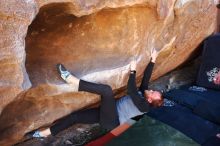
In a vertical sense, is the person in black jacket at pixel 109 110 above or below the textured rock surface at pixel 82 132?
above

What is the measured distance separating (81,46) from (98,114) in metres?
0.51

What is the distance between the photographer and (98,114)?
→ 2.43 meters

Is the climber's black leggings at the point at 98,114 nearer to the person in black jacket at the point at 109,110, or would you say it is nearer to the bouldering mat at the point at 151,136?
the person in black jacket at the point at 109,110

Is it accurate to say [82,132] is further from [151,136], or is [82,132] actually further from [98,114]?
[151,136]

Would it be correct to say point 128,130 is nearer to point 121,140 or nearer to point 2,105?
point 121,140

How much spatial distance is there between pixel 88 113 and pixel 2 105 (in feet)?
2.49

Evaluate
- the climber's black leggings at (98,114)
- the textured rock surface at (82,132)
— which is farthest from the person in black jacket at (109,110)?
the textured rock surface at (82,132)

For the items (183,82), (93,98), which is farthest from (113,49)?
(183,82)

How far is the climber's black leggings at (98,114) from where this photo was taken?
229 cm

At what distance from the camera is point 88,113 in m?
2.45

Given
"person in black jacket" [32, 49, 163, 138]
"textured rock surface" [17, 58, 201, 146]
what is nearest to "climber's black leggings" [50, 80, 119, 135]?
"person in black jacket" [32, 49, 163, 138]

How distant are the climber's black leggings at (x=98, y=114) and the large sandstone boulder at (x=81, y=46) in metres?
0.06

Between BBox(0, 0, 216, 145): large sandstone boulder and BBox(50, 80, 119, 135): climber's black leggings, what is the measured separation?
2.3 inches

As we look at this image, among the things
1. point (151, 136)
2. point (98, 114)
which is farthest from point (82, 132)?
point (151, 136)
